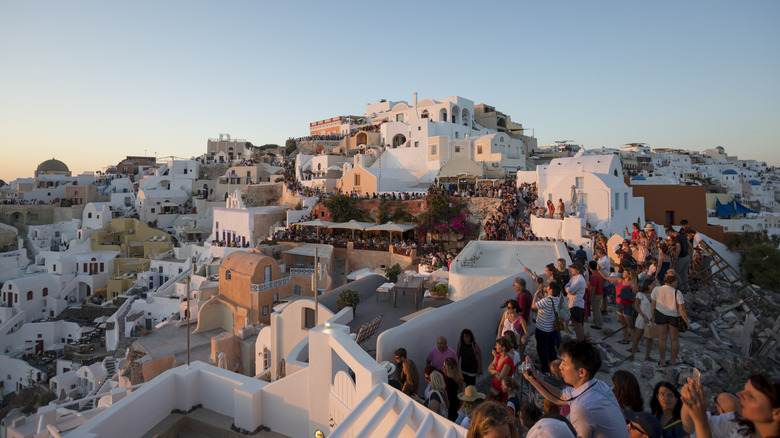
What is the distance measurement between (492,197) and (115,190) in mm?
49320

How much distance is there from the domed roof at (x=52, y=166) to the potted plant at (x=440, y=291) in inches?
2792

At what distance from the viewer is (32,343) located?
1163 inches

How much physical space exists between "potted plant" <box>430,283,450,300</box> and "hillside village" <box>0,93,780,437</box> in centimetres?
9

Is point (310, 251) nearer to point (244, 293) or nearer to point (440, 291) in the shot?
point (244, 293)

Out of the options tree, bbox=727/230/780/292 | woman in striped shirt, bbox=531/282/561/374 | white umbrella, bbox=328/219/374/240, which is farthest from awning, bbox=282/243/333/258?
woman in striped shirt, bbox=531/282/561/374

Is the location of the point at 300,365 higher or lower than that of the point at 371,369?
lower

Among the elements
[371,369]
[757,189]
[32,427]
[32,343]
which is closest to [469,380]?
[371,369]

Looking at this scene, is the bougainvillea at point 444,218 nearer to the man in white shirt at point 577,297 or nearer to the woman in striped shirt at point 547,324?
the man in white shirt at point 577,297

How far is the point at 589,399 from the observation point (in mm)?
2729

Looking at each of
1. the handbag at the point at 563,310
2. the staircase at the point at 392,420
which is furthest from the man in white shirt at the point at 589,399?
the handbag at the point at 563,310

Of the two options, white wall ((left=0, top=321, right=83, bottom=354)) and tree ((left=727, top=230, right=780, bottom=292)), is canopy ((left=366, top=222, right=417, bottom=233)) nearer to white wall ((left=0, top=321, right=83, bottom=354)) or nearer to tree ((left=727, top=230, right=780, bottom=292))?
tree ((left=727, top=230, right=780, bottom=292))

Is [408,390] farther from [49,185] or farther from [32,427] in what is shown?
[49,185]

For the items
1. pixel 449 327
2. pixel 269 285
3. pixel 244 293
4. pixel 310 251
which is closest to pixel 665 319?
pixel 449 327

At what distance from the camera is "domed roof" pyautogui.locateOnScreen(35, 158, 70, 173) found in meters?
60.7
